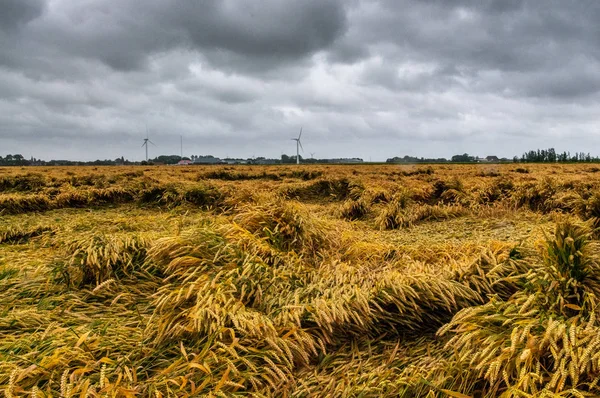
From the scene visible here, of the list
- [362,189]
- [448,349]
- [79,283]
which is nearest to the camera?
[448,349]

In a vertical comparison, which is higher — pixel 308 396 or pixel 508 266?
pixel 508 266

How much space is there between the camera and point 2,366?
2156 mm

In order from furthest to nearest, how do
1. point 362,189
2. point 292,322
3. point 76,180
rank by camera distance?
point 76,180 < point 362,189 < point 292,322

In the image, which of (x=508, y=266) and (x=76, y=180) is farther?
(x=76, y=180)

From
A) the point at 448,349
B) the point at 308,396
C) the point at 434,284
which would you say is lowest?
the point at 308,396

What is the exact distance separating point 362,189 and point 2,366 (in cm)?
1021

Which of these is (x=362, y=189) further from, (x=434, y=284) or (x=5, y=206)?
(x=5, y=206)

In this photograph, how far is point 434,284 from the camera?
299 centimetres

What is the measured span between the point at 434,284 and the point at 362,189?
8.63 m

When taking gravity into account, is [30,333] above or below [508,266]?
below

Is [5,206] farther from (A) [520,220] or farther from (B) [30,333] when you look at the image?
(A) [520,220]

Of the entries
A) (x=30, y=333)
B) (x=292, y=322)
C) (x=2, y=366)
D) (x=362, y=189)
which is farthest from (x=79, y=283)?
(x=362, y=189)

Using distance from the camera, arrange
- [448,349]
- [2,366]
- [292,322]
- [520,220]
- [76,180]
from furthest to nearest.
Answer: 1. [76,180]
2. [520,220]
3. [292,322]
4. [448,349]
5. [2,366]

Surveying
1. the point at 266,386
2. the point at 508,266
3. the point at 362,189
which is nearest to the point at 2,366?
the point at 266,386
